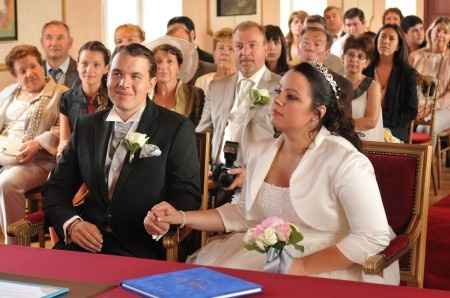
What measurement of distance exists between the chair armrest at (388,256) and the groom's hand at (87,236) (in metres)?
1.12

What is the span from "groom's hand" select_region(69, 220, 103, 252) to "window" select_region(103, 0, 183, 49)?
224 inches

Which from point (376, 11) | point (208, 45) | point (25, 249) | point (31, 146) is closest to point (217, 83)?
point (31, 146)

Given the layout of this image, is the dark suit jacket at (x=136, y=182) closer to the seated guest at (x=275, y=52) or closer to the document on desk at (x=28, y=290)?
the document on desk at (x=28, y=290)

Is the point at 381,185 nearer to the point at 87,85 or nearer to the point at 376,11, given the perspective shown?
the point at 87,85

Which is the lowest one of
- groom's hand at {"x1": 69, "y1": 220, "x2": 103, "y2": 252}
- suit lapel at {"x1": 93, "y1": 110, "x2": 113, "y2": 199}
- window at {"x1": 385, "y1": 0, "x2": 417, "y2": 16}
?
groom's hand at {"x1": 69, "y1": 220, "x2": 103, "y2": 252}

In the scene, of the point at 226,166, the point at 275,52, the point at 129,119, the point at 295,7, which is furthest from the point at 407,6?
the point at 129,119

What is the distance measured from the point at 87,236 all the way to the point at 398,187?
1294 millimetres

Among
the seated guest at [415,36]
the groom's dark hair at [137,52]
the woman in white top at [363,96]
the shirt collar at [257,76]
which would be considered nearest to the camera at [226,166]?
the shirt collar at [257,76]

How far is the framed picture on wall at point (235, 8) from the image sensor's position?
38.2 feet

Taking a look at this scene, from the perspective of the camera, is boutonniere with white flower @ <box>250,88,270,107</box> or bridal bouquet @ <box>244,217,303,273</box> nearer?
bridal bouquet @ <box>244,217,303,273</box>

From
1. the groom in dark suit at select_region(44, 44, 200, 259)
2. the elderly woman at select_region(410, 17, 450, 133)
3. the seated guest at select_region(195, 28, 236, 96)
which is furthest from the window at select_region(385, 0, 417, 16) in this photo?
the groom in dark suit at select_region(44, 44, 200, 259)

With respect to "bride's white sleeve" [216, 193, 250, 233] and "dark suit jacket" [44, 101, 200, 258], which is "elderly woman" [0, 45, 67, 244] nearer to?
"dark suit jacket" [44, 101, 200, 258]

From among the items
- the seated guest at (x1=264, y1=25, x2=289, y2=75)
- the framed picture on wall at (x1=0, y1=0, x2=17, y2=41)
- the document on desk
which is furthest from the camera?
the framed picture on wall at (x1=0, y1=0, x2=17, y2=41)

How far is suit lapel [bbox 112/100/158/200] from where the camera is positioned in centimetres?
371
